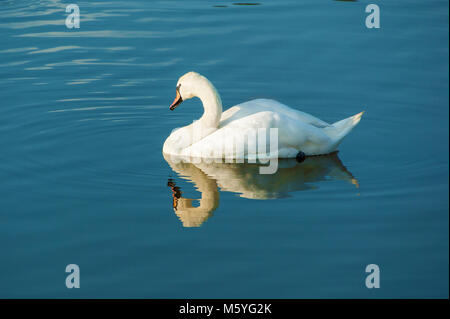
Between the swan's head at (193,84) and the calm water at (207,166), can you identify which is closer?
the calm water at (207,166)

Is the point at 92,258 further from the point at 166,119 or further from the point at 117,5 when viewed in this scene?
the point at 117,5

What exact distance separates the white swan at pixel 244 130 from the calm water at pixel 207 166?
0.25 metres

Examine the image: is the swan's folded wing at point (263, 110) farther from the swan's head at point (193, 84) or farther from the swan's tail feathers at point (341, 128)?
the swan's head at point (193, 84)

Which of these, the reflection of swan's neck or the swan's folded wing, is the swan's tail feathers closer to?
the swan's folded wing

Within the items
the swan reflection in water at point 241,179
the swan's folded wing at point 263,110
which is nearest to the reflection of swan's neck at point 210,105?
the swan's folded wing at point 263,110

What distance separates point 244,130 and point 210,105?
2.26ft

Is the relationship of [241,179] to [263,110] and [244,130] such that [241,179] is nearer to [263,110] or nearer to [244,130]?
[244,130]

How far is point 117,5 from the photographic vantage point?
17969mm

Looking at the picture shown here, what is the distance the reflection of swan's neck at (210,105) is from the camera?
424 inches

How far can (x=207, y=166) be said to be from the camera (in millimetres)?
10633

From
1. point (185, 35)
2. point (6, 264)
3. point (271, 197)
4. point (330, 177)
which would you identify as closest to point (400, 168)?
point (330, 177)

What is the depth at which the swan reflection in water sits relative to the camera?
9.14m

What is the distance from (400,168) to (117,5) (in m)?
9.92

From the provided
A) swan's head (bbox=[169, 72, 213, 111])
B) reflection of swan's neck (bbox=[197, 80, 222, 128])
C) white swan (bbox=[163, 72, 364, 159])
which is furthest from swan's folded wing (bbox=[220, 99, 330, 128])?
swan's head (bbox=[169, 72, 213, 111])
